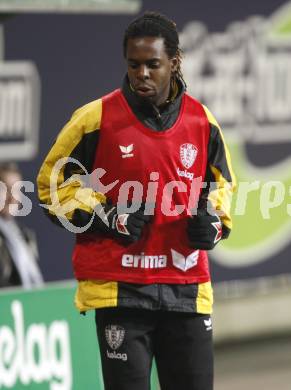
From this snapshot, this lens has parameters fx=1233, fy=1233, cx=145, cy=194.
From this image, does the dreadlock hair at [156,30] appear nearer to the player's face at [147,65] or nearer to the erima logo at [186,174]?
the player's face at [147,65]

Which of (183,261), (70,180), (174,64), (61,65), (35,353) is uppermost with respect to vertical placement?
(61,65)

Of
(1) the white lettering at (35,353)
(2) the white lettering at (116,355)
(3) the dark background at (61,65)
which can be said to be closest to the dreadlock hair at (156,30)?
(2) the white lettering at (116,355)

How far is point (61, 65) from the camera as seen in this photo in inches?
336

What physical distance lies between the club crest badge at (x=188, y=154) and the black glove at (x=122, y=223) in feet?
0.82

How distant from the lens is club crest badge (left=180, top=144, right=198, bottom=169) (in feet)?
14.9

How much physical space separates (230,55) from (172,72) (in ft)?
16.2

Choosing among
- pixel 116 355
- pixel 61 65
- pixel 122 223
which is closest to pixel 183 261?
pixel 122 223

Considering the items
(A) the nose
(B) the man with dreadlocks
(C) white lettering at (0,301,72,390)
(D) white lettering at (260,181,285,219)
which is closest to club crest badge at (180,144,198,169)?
(B) the man with dreadlocks

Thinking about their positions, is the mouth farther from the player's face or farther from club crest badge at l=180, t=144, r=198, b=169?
club crest badge at l=180, t=144, r=198, b=169

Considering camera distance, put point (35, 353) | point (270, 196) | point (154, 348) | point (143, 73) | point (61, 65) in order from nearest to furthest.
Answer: point (143, 73)
point (154, 348)
point (35, 353)
point (61, 65)
point (270, 196)

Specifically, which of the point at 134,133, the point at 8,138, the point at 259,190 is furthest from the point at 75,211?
the point at 259,190

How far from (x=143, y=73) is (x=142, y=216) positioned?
52cm

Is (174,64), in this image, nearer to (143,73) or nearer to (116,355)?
(143,73)

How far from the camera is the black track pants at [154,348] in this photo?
176 inches
